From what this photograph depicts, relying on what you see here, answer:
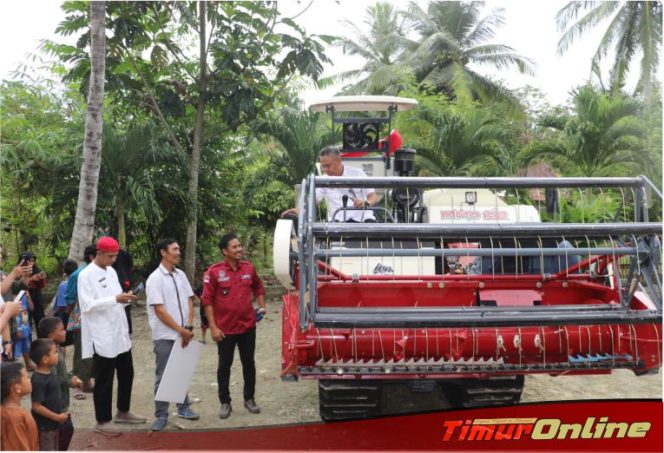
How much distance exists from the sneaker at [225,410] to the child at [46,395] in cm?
159

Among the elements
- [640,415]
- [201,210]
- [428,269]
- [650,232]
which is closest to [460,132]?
[201,210]

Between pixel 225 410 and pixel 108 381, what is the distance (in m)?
0.92

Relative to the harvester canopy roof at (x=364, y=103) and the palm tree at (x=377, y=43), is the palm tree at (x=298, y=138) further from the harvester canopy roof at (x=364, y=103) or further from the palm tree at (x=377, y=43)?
the palm tree at (x=377, y=43)

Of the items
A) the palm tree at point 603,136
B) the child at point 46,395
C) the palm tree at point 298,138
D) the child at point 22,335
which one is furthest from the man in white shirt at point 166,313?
the palm tree at point 603,136

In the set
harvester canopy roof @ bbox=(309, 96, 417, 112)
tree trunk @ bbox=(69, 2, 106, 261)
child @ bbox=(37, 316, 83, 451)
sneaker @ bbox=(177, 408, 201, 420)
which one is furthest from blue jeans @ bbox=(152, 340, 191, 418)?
harvester canopy roof @ bbox=(309, 96, 417, 112)

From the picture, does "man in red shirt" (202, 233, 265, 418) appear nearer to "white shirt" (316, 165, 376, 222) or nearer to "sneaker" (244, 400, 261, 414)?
"sneaker" (244, 400, 261, 414)

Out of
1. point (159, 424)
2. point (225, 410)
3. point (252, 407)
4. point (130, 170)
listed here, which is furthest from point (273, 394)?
point (130, 170)

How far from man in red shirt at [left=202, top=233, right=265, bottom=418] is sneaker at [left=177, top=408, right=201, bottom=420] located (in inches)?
7.5

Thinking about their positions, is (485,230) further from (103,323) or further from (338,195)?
(103,323)

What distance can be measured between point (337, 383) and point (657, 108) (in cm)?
1460

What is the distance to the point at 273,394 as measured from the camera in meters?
5.84

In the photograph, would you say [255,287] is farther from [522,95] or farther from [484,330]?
[522,95]

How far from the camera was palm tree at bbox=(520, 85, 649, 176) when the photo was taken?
1205 centimetres

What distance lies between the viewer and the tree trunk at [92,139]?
24.0ft
